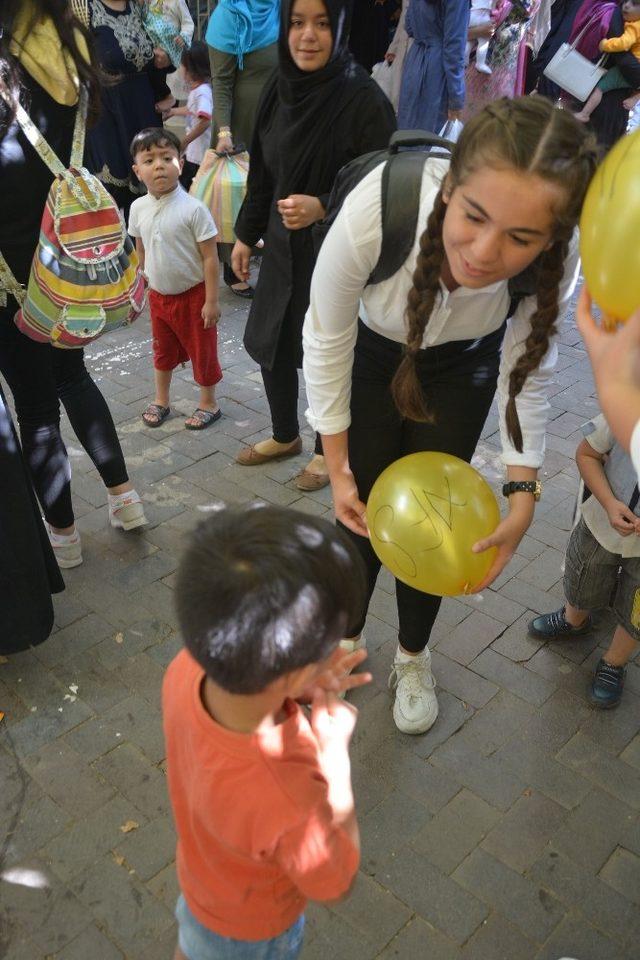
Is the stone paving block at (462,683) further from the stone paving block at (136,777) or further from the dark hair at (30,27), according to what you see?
the dark hair at (30,27)

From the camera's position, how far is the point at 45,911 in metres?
1.88

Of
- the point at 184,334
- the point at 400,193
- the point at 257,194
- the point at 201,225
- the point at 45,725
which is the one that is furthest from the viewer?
the point at 184,334

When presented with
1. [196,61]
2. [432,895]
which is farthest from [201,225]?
[432,895]

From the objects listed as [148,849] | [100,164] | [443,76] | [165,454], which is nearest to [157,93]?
[100,164]

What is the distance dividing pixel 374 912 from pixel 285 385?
2.27 metres

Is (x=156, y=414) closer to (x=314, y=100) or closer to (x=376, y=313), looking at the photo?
(x=314, y=100)

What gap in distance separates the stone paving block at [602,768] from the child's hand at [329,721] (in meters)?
1.37

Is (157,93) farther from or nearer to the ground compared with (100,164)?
farther from the ground

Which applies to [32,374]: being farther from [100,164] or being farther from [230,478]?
[100,164]

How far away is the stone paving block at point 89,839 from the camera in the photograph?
198cm

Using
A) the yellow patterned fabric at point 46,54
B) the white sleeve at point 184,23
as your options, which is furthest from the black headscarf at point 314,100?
the white sleeve at point 184,23

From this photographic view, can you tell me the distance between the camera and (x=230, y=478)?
3627mm

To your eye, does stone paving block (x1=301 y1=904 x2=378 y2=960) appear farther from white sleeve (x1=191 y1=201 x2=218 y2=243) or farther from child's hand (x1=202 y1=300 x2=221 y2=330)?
white sleeve (x1=191 y1=201 x2=218 y2=243)

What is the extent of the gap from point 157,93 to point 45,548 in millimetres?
4321
